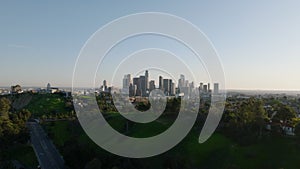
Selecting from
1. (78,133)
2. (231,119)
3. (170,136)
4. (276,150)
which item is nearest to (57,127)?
(78,133)

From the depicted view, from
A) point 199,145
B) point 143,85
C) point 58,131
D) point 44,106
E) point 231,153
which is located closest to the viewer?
point 231,153

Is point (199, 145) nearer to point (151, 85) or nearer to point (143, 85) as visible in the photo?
point (151, 85)

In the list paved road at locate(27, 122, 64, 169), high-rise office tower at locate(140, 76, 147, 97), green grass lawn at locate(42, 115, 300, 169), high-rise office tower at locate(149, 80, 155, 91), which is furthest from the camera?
high-rise office tower at locate(149, 80, 155, 91)

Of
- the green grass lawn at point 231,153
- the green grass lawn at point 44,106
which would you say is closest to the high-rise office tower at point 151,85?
the green grass lawn at point 231,153

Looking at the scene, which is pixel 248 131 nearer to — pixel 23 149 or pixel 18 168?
pixel 18 168

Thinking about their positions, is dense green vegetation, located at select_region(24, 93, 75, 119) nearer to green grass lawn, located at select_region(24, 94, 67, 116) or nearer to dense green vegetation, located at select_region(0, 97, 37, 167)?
green grass lawn, located at select_region(24, 94, 67, 116)

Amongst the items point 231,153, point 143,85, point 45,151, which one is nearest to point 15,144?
point 45,151

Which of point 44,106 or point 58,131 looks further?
point 44,106

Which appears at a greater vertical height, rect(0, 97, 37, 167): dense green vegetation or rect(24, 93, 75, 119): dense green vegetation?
rect(24, 93, 75, 119): dense green vegetation

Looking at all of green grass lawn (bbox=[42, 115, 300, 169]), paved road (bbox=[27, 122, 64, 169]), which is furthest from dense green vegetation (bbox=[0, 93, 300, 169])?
paved road (bbox=[27, 122, 64, 169])
